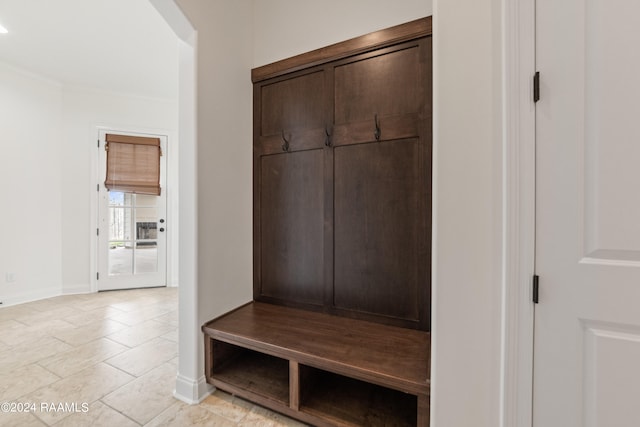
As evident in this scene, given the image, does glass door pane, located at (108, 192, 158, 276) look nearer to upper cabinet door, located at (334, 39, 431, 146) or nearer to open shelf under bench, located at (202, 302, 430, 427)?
open shelf under bench, located at (202, 302, 430, 427)

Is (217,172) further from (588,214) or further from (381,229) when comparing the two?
(588,214)

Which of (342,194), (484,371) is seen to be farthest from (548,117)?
(342,194)

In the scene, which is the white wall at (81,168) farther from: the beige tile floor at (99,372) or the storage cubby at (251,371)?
the storage cubby at (251,371)

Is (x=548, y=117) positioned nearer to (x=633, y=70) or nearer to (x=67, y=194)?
(x=633, y=70)

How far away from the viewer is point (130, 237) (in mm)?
3990

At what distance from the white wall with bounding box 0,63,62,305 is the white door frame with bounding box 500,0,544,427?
4925 millimetres

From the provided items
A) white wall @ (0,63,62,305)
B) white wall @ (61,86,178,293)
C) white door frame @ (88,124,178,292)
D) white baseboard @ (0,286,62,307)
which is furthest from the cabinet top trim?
white baseboard @ (0,286,62,307)

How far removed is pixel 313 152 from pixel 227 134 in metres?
0.62

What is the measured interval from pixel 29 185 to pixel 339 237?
4.13 metres

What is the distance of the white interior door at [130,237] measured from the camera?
3.87 metres

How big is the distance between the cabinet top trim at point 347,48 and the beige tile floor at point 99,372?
2.26 meters

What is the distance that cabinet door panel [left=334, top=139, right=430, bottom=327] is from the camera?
1.61 meters

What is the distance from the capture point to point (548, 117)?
2.95 ft

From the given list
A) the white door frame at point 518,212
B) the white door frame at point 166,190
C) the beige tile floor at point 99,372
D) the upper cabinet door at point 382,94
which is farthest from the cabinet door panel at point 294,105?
the white door frame at point 166,190
